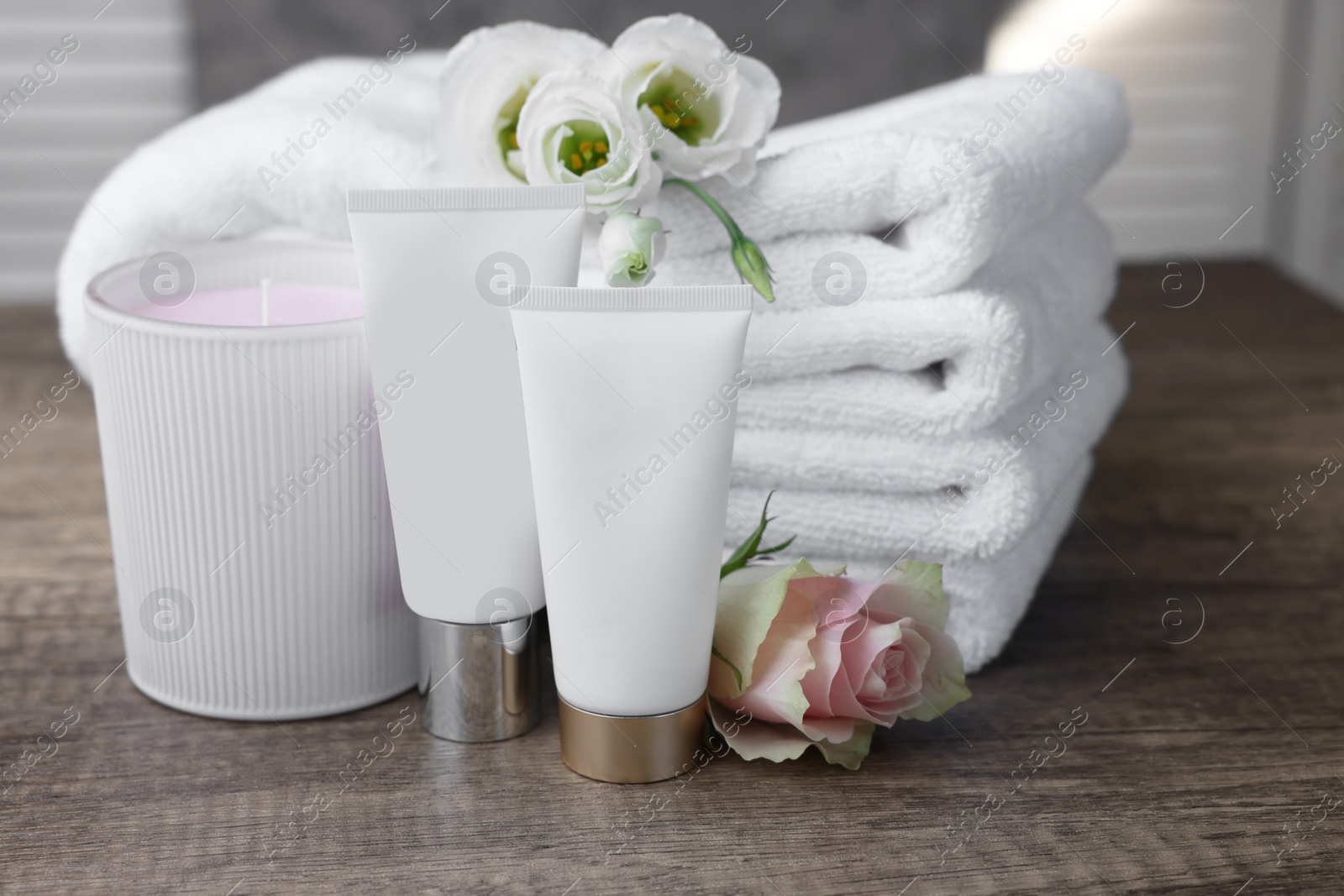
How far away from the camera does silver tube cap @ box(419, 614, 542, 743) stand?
42cm

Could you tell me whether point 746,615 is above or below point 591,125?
below

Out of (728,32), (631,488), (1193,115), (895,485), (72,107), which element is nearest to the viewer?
(631,488)

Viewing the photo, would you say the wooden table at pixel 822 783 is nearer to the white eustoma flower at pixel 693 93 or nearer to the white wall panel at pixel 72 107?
the white eustoma flower at pixel 693 93

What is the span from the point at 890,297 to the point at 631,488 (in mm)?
145

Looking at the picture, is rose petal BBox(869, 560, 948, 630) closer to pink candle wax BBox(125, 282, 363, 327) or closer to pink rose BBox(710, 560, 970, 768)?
pink rose BBox(710, 560, 970, 768)

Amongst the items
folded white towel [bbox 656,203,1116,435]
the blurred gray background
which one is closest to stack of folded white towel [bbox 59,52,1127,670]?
folded white towel [bbox 656,203,1116,435]

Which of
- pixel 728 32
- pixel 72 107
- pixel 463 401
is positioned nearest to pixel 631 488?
pixel 463 401

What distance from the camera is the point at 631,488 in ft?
1.19

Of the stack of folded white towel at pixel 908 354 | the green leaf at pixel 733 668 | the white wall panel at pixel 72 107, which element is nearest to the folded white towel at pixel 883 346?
the stack of folded white towel at pixel 908 354

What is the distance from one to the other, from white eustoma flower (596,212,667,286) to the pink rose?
0.11 meters

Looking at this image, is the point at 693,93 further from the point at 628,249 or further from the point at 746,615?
the point at 746,615

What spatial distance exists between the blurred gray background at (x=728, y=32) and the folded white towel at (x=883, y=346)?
0.69 meters

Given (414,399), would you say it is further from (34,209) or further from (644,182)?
(34,209)

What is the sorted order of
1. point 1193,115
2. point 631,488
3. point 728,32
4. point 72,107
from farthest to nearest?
point 1193,115, point 72,107, point 728,32, point 631,488
